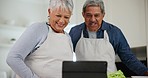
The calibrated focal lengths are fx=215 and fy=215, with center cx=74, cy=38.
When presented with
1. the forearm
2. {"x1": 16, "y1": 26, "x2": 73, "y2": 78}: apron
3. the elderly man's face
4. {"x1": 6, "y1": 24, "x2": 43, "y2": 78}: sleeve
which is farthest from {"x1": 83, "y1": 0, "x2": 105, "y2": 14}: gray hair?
the forearm

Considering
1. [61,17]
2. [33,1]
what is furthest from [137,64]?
[33,1]

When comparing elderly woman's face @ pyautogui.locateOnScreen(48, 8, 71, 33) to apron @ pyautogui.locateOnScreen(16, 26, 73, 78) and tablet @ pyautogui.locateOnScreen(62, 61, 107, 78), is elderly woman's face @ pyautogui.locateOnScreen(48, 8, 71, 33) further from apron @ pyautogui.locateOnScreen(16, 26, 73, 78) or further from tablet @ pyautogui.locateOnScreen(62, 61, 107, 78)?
tablet @ pyautogui.locateOnScreen(62, 61, 107, 78)

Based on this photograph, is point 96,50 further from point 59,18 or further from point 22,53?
point 22,53

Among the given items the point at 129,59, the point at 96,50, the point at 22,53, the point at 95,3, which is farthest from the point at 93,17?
the point at 22,53

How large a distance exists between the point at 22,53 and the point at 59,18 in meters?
0.30

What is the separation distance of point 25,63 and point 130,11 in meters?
0.76

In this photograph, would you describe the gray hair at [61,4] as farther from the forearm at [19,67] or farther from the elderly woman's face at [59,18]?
the forearm at [19,67]

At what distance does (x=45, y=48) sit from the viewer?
1097 millimetres

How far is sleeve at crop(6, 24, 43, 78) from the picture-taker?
961 millimetres

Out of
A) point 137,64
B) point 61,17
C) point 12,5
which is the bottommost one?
point 137,64

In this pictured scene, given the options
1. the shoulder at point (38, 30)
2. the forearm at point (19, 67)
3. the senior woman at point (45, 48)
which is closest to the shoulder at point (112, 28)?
the senior woman at point (45, 48)

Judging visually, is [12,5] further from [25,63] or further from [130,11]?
[130,11]

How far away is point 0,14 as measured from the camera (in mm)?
1690

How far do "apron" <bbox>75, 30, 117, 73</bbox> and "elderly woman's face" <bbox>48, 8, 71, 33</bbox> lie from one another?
0.20 metres
